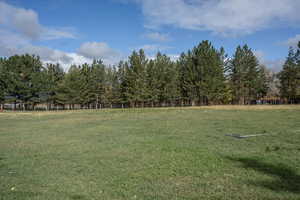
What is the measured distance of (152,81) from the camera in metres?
52.3

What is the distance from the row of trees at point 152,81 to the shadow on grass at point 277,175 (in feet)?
144

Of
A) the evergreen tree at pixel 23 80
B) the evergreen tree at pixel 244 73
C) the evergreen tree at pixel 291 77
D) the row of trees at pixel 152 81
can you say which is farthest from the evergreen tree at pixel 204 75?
Result: the evergreen tree at pixel 23 80

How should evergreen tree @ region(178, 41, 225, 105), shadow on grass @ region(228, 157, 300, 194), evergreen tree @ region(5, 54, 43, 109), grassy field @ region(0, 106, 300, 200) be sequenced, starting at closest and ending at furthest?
1. grassy field @ region(0, 106, 300, 200)
2. shadow on grass @ region(228, 157, 300, 194)
3. evergreen tree @ region(5, 54, 43, 109)
4. evergreen tree @ region(178, 41, 225, 105)

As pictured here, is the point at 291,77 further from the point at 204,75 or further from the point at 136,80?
the point at 136,80

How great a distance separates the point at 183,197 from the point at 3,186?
3.76m

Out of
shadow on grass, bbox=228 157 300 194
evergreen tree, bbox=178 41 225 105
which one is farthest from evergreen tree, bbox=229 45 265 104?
shadow on grass, bbox=228 157 300 194

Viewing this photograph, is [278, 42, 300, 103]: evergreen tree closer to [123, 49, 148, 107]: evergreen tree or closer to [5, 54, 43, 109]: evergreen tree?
[123, 49, 148, 107]: evergreen tree

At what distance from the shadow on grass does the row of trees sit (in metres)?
43.9

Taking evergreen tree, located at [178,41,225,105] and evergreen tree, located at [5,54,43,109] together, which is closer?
evergreen tree, located at [5,54,43,109]

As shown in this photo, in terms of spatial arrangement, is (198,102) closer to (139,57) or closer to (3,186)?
(139,57)

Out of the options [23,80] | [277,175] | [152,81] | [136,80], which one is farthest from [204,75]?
[277,175]

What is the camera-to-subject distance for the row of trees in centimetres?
4966

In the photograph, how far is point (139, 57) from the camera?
5272 centimetres

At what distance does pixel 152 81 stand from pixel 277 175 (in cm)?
4758
